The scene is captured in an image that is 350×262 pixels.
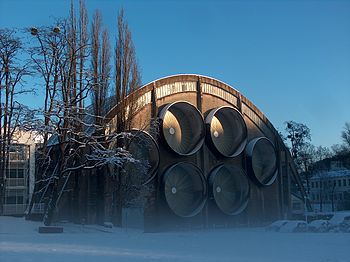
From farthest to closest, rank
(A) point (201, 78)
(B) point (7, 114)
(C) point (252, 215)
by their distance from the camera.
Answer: (C) point (252, 215) < (A) point (201, 78) < (B) point (7, 114)

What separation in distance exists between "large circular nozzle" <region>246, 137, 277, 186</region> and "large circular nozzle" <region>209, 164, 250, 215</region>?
1.80 metres

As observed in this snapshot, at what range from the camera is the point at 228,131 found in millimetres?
41250

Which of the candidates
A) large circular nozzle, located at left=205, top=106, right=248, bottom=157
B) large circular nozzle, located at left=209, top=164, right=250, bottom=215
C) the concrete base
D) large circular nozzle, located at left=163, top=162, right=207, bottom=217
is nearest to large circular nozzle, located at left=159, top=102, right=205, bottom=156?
large circular nozzle, located at left=163, top=162, right=207, bottom=217

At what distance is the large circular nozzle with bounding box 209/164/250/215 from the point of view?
38656 mm

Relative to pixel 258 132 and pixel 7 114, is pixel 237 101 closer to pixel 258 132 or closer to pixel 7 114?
pixel 258 132

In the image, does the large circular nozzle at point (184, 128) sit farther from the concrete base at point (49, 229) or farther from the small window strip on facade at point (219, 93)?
the concrete base at point (49, 229)

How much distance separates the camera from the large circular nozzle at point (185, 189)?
35.2 m

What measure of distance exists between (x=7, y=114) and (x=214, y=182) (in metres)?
16.5

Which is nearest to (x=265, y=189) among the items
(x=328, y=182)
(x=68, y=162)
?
(x=68, y=162)

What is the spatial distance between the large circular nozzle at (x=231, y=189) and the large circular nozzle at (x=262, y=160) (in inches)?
70.7

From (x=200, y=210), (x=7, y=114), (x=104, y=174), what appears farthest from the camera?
(x=200, y=210)

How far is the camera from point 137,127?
33.2 m

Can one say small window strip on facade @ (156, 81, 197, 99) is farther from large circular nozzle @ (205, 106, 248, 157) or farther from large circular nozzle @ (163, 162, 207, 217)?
large circular nozzle @ (163, 162, 207, 217)

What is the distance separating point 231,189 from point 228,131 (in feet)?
16.1
